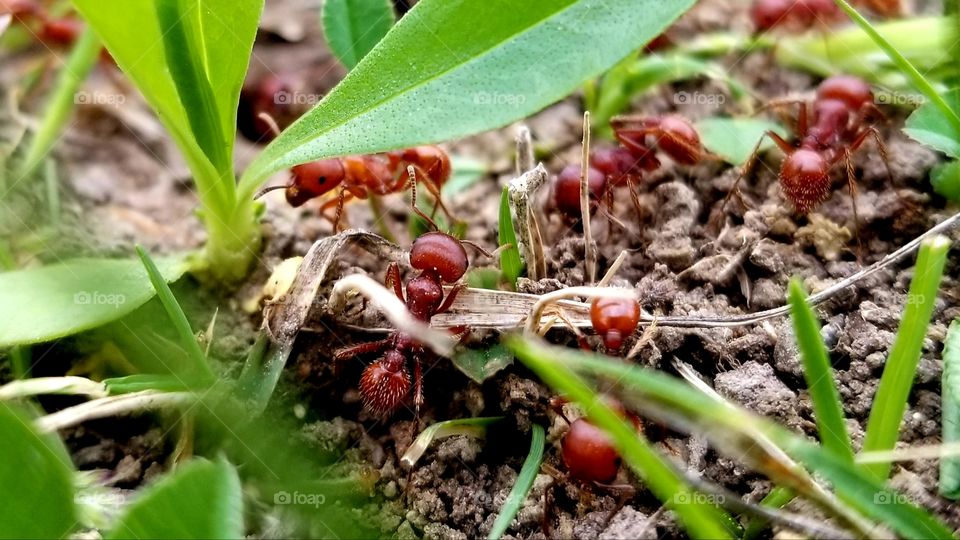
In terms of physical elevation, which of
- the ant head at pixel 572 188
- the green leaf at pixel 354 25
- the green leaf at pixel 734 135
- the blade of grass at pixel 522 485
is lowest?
the blade of grass at pixel 522 485

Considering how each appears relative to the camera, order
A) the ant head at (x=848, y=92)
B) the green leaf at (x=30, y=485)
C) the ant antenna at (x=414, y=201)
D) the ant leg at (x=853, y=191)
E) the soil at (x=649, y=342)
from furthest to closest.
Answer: the ant head at (x=848, y=92), the ant antenna at (x=414, y=201), the ant leg at (x=853, y=191), the soil at (x=649, y=342), the green leaf at (x=30, y=485)

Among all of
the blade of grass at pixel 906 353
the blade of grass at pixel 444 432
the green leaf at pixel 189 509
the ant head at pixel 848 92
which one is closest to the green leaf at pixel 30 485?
the green leaf at pixel 189 509

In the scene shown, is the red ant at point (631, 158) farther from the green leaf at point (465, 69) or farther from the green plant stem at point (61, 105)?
the green plant stem at point (61, 105)

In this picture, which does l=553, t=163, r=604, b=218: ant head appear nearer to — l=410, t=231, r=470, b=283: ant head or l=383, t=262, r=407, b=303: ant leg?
l=410, t=231, r=470, b=283: ant head

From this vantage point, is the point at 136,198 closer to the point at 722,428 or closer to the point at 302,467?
the point at 302,467

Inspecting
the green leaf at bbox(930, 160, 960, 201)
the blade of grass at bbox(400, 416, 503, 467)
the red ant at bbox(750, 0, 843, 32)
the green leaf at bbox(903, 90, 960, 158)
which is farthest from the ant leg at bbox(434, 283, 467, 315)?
the red ant at bbox(750, 0, 843, 32)

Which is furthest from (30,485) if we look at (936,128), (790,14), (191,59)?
(790,14)
